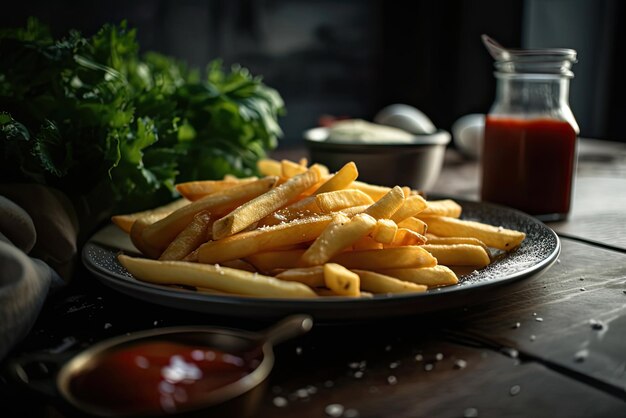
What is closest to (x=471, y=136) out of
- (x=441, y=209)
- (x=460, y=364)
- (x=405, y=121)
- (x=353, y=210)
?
(x=405, y=121)

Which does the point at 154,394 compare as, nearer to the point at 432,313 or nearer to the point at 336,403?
the point at 336,403

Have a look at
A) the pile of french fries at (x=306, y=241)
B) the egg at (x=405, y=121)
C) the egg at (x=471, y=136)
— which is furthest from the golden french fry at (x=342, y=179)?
the egg at (x=471, y=136)

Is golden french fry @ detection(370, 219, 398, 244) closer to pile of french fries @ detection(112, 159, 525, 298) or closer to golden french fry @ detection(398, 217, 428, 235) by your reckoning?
pile of french fries @ detection(112, 159, 525, 298)

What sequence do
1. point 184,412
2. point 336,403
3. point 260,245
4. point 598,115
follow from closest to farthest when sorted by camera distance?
point 184,412 → point 336,403 → point 260,245 → point 598,115

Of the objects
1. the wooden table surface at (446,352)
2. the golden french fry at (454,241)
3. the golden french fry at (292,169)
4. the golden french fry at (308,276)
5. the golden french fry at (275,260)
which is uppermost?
the golden french fry at (292,169)

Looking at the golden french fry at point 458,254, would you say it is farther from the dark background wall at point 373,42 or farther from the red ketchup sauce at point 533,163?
the dark background wall at point 373,42

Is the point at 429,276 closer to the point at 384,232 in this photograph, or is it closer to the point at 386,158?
the point at 384,232

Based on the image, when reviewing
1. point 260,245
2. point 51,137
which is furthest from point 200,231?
point 51,137
